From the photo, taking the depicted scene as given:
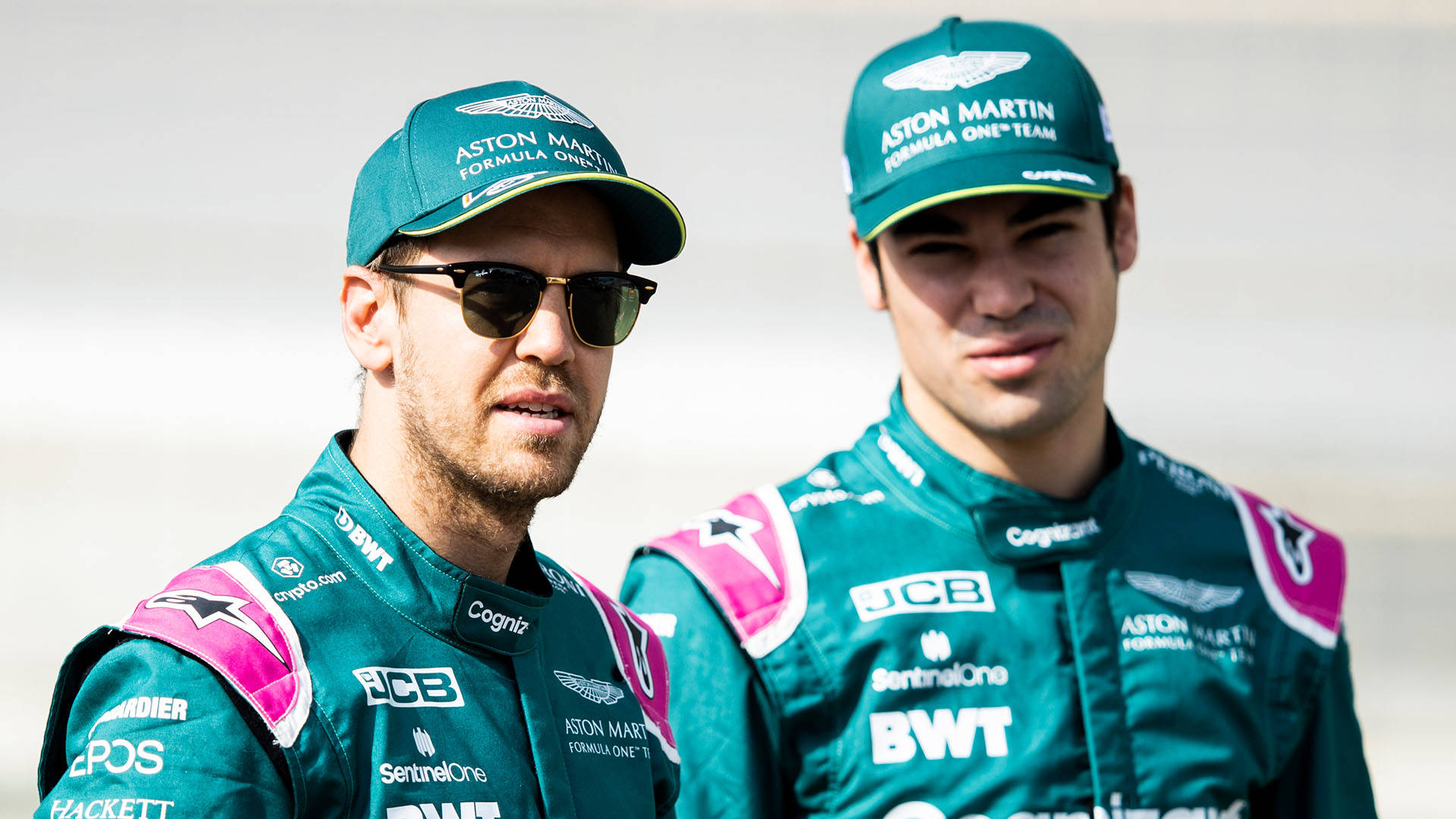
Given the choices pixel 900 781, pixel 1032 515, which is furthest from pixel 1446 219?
pixel 900 781

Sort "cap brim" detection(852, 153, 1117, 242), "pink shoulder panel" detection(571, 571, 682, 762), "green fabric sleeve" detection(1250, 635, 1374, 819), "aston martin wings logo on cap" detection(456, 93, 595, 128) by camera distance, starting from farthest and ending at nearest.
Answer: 1. "green fabric sleeve" detection(1250, 635, 1374, 819)
2. "cap brim" detection(852, 153, 1117, 242)
3. "pink shoulder panel" detection(571, 571, 682, 762)
4. "aston martin wings logo on cap" detection(456, 93, 595, 128)

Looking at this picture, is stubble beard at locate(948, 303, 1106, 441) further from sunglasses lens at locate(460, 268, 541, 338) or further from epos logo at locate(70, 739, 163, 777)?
epos logo at locate(70, 739, 163, 777)

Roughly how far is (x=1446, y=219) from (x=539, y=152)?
4.21m

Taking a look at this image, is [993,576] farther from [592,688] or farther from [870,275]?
[592,688]

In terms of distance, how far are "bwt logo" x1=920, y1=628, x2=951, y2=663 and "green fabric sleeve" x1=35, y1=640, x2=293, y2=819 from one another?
3.42 feet

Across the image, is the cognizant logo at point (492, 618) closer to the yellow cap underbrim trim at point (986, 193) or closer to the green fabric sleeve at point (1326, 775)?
the yellow cap underbrim trim at point (986, 193)

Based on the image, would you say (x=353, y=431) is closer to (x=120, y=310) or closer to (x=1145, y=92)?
(x=120, y=310)

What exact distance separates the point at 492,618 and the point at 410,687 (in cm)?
13

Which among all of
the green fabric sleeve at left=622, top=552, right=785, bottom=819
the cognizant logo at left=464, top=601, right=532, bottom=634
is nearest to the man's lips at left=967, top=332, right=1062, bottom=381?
the green fabric sleeve at left=622, top=552, right=785, bottom=819

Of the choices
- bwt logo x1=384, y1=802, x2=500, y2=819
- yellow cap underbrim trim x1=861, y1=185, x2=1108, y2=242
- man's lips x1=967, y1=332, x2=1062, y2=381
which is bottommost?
bwt logo x1=384, y1=802, x2=500, y2=819

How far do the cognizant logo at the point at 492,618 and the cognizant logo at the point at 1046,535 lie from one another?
891mm

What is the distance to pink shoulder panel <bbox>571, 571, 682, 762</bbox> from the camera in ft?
6.15

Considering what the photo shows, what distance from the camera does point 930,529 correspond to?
7.59 ft

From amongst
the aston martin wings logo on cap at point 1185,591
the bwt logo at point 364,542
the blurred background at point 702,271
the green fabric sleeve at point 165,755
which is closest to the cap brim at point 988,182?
the aston martin wings logo on cap at point 1185,591
